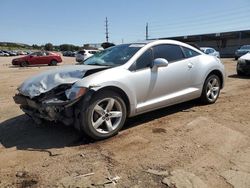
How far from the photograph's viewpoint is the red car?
29281mm

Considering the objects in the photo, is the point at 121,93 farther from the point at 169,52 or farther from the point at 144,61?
the point at 169,52

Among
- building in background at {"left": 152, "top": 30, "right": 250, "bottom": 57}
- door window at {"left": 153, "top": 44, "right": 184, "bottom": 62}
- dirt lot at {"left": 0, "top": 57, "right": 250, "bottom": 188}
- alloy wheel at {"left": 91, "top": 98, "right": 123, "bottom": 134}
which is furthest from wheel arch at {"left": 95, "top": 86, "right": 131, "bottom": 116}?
building in background at {"left": 152, "top": 30, "right": 250, "bottom": 57}

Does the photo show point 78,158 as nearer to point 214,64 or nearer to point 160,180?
point 160,180

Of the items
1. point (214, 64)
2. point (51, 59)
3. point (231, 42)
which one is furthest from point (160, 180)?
point (231, 42)

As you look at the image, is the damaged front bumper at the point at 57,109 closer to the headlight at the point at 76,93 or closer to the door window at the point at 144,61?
the headlight at the point at 76,93

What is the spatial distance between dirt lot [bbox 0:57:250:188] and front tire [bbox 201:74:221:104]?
24.8 inches

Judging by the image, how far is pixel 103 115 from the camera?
505cm

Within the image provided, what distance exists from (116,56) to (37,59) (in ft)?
82.0

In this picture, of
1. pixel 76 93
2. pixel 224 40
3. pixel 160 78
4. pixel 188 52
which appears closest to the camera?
pixel 76 93

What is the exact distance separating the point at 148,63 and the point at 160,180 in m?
2.64

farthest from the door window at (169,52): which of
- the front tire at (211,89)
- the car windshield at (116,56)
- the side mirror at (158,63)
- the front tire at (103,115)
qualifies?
the front tire at (103,115)

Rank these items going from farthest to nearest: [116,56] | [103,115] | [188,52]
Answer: [188,52]
[116,56]
[103,115]

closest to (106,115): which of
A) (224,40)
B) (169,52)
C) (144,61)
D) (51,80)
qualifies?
(51,80)

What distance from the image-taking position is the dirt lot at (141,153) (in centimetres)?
369
